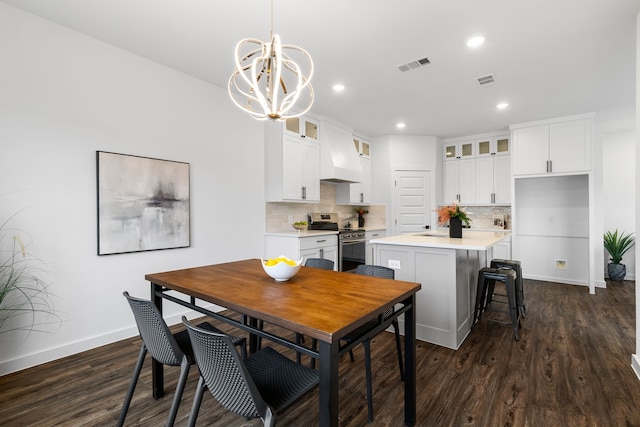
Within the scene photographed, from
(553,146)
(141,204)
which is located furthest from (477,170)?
(141,204)

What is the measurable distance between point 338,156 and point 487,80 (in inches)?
93.9

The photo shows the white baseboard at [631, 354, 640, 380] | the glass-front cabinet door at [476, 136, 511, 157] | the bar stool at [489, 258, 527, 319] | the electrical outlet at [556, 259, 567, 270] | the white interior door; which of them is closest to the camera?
the white baseboard at [631, 354, 640, 380]

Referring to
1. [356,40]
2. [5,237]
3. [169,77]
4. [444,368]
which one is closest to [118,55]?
[169,77]

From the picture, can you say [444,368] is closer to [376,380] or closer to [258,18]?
[376,380]

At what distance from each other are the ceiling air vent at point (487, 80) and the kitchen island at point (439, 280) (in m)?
1.87

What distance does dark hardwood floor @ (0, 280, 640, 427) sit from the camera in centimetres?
188

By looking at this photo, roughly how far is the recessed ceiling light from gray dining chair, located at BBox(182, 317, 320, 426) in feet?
9.62

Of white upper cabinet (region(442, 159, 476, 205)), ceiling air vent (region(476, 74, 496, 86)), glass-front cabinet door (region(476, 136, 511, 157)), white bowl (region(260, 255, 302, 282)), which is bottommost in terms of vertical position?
white bowl (region(260, 255, 302, 282))

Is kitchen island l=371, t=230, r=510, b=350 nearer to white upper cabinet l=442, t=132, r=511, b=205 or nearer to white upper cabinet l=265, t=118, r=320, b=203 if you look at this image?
white upper cabinet l=265, t=118, r=320, b=203

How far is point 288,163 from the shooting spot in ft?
14.2

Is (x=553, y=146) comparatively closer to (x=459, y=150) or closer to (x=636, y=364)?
(x=459, y=150)

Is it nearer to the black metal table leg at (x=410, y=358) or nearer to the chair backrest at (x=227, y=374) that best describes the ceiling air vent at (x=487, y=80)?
the black metal table leg at (x=410, y=358)

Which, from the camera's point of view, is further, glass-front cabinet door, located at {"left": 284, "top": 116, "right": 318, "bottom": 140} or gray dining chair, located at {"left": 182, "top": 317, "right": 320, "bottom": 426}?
glass-front cabinet door, located at {"left": 284, "top": 116, "right": 318, "bottom": 140}

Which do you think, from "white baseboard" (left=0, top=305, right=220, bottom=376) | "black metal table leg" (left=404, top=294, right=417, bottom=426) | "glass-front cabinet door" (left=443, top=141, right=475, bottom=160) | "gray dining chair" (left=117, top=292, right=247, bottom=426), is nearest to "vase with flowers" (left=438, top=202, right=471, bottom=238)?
"black metal table leg" (left=404, top=294, right=417, bottom=426)
